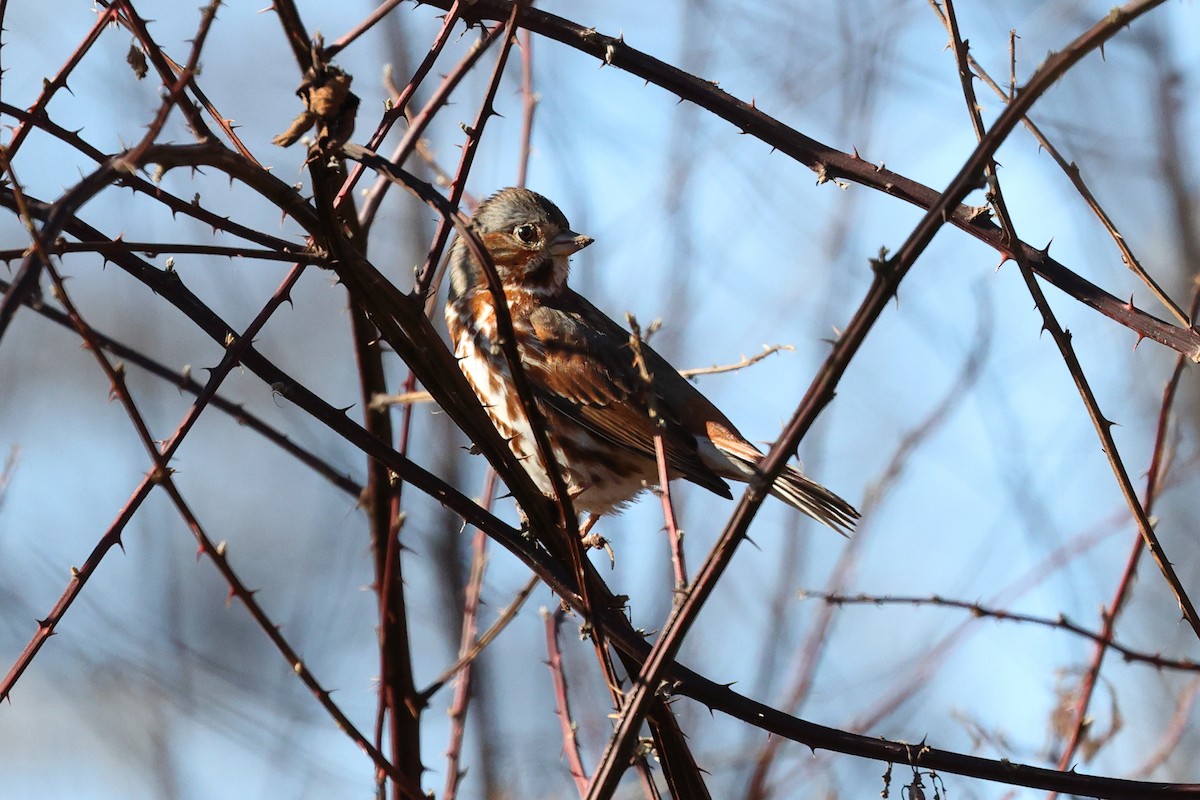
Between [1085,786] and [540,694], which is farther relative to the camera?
[540,694]

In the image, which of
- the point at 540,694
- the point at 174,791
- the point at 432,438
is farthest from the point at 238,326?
the point at 540,694

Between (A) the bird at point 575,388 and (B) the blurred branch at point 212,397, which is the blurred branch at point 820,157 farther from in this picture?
(A) the bird at point 575,388

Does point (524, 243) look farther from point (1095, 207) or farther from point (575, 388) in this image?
point (1095, 207)

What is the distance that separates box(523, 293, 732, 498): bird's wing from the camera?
4.74 m

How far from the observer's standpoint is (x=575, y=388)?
5.01 m

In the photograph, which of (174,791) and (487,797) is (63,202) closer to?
(174,791)

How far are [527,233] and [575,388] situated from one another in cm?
72

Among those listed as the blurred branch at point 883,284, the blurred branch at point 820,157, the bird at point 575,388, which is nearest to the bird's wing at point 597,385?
the bird at point 575,388

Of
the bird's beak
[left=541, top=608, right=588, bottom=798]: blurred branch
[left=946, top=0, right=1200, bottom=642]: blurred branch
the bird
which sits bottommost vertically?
[left=541, top=608, right=588, bottom=798]: blurred branch

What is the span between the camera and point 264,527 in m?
11.8

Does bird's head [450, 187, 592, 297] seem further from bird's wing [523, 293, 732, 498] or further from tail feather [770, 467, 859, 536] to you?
tail feather [770, 467, 859, 536]

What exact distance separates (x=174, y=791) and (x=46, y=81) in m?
3.75

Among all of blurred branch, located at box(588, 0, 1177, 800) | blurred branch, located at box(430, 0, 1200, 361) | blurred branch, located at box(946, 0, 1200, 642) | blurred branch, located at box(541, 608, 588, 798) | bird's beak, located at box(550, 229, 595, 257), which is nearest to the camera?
blurred branch, located at box(588, 0, 1177, 800)

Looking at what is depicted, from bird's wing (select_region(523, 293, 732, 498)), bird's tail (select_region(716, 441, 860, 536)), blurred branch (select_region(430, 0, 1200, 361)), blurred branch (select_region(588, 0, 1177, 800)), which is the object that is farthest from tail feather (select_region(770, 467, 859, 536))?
blurred branch (select_region(588, 0, 1177, 800))
